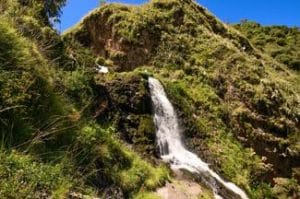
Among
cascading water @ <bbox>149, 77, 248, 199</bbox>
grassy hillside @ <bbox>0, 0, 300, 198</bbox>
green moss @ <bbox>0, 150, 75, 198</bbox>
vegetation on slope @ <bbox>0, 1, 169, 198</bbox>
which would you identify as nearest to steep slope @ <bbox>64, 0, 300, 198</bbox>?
grassy hillside @ <bbox>0, 0, 300, 198</bbox>

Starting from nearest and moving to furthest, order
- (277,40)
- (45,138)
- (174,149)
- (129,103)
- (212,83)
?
(45,138) < (174,149) < (129,103) < (212,83) < (277,40)

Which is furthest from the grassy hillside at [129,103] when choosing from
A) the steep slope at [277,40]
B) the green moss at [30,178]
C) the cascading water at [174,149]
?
the steep slope at [277,40]

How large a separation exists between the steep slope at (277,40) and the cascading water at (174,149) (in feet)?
86.2

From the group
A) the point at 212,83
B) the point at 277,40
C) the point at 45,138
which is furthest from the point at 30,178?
the point at 277,40

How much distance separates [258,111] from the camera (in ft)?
81.5

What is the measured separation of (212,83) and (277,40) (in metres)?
25.6

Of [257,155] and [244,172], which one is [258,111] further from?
[244,172]

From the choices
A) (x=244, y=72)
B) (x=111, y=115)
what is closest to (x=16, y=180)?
(x=111, y=115)

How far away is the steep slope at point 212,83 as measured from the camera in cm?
2155

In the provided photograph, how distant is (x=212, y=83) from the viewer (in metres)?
26.3

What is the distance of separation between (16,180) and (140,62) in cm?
2302

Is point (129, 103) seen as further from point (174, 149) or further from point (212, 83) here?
point (212, 83)

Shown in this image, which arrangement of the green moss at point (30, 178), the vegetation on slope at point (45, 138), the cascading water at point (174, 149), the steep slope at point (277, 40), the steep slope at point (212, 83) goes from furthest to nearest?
the steep slope at point (277, 40)
the steep slope at point (212, 83)
the cascading water at point (174, 149)
the vegetation on slope at point (45, 138)
the green moss at point (30, 178)

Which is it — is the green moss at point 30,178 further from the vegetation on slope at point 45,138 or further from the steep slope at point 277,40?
the steep slope at point 277,40
